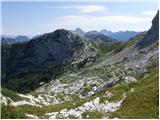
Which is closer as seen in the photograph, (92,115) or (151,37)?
(92,115)

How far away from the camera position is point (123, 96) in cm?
6050

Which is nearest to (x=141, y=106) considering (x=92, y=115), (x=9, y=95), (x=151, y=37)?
(x=92, y=115)

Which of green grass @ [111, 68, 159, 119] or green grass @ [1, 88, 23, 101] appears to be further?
green grass @ [1, 88, 23, 101]

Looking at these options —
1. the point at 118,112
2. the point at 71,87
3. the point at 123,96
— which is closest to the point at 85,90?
the point at 71,87

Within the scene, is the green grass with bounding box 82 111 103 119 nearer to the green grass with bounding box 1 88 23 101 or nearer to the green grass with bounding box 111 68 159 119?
the green grass with bounding box 111 68 159 119

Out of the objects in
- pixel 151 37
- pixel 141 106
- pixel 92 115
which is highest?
pixel 151 37

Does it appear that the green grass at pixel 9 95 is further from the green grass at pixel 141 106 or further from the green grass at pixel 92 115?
the green grass at pixel 141 106

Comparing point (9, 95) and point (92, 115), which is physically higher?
point (9, 95)

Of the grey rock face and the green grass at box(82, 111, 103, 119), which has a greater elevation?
the grey rock face

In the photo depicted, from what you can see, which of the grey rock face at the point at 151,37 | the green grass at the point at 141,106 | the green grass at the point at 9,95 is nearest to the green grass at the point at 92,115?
the green grass at the point at 141,106

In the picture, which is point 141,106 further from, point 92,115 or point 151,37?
point 151,37

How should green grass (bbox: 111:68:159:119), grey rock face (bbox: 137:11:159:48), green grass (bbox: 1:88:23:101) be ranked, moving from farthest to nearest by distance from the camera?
grey rock face (bbox: 137:11:159:48)
green grass (bbox: 1:88:23:101)
green grass (bbox: 111:68:159:119)

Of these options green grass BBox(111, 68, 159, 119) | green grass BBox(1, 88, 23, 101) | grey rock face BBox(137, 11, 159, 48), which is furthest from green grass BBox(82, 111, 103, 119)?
grey rock face BBox(137, 11, 159, 48)

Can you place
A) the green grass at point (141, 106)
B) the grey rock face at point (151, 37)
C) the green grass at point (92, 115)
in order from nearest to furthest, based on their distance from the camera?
the green grass at point (141, 106) → the green grass at point (92, 115) → the grey rock face at point (151, 37)
